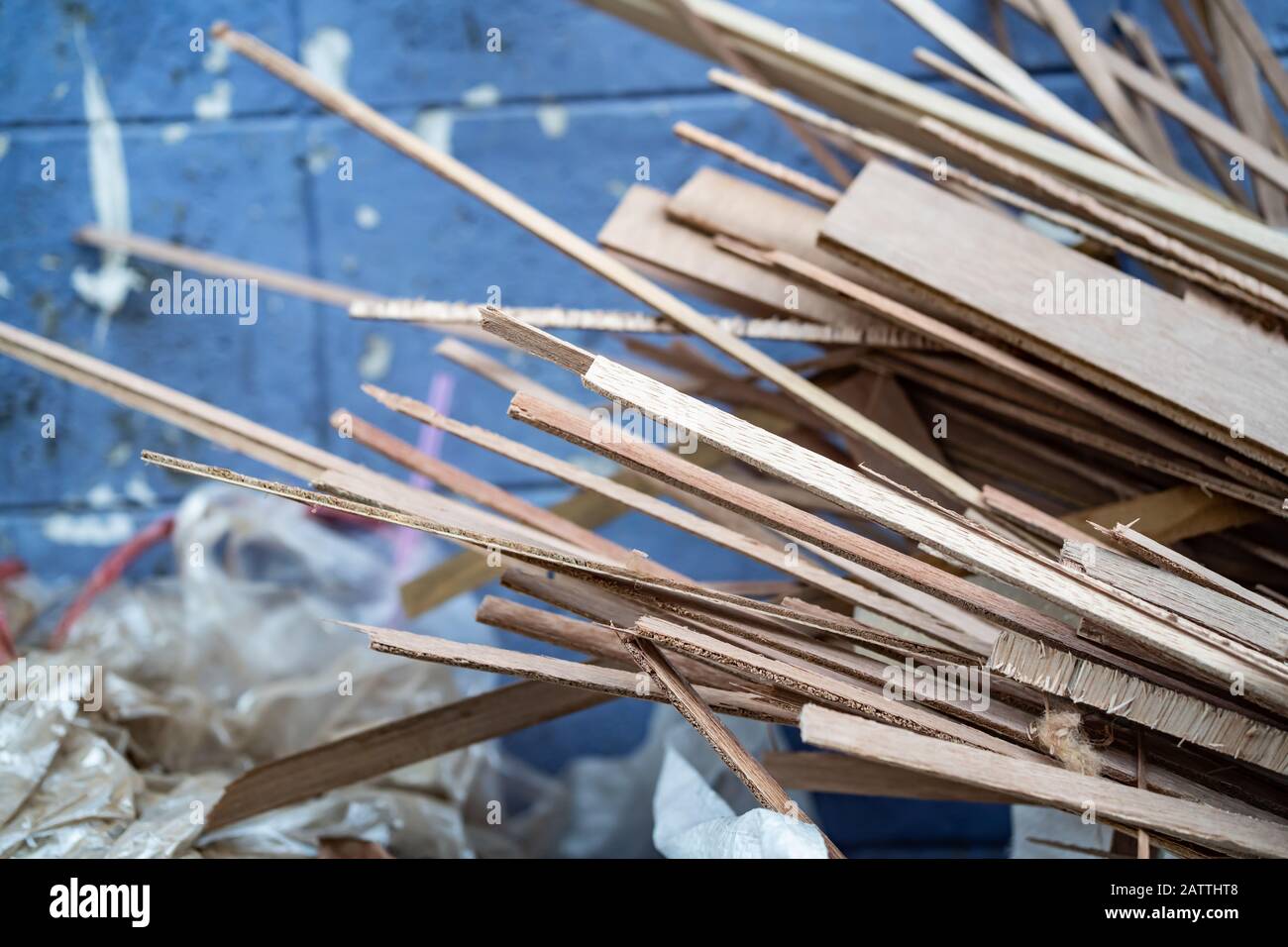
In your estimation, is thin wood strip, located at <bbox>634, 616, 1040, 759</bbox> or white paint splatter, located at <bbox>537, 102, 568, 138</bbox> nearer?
thin wood strip, located at <bbox>634, 616, 1040, 759</bbox>

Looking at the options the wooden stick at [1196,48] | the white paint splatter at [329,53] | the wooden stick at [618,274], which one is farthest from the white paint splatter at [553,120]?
the wooden stick at [1196,48]

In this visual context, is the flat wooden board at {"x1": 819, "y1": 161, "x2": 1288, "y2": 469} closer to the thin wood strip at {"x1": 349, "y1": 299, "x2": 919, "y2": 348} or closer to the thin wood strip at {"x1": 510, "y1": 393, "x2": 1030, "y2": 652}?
the thin wood strip at {"x1": 349, "y1": 299, "x2": 919, "y2": 348}

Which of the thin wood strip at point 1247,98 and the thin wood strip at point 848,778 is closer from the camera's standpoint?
the thin wood strip at point 848,778

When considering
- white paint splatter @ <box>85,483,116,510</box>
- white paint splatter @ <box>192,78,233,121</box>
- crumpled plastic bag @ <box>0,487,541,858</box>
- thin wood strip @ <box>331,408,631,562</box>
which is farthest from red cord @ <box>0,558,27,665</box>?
white paint splatter @ <box>192,78,233,121</box>

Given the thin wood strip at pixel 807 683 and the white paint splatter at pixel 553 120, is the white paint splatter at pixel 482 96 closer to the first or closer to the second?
the white paint splatter at pixel 553 120

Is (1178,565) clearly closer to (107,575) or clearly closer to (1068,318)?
(1068,318)

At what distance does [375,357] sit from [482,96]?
549mm

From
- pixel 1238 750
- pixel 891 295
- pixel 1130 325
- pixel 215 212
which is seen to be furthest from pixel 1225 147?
pixel 215 212

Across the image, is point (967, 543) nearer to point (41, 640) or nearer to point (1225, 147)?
point (1225, 147)

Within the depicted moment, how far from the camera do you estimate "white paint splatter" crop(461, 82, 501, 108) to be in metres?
1.99

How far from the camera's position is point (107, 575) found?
1.88m

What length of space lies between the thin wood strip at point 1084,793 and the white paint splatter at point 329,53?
168cm

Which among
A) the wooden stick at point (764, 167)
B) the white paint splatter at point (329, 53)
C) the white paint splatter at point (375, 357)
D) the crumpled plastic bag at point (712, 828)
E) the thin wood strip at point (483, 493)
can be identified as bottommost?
the crumpled plastic bag at point (712, 828)

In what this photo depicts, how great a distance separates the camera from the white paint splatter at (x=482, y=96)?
1987mm
